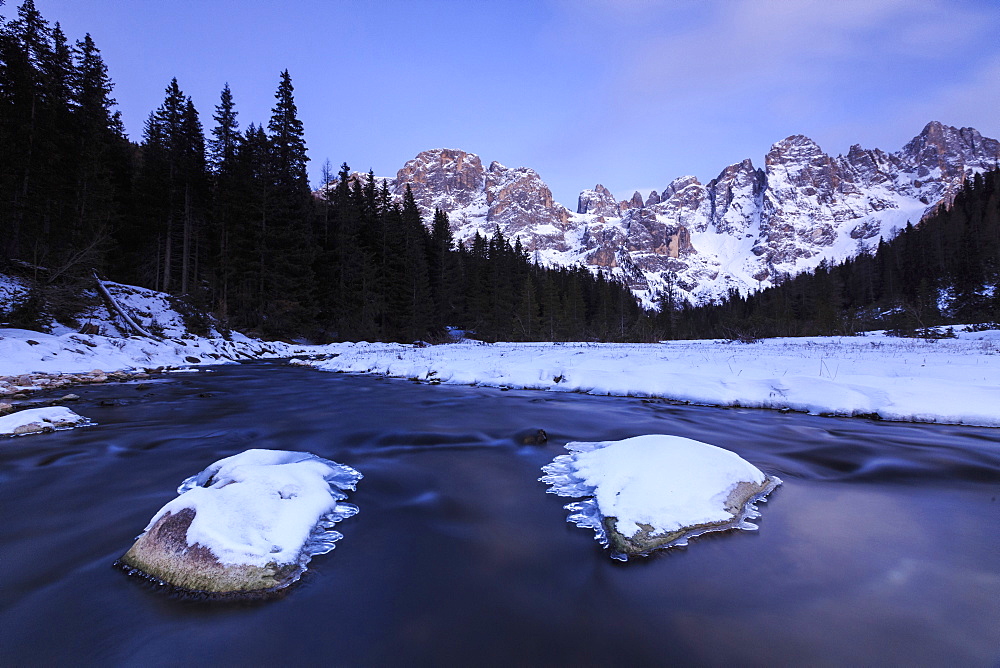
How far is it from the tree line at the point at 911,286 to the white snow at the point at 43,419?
180ft

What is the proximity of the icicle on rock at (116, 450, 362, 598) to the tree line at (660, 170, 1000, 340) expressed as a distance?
54113 mm

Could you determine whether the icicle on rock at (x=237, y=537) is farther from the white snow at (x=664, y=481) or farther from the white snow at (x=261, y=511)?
the white snow at (x=664, y=481)

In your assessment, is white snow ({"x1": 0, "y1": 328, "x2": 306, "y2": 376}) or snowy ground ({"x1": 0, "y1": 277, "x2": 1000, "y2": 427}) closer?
snowy ground ({"x1": 0, "y1": 277, "x2": 1000, "y2": 427})

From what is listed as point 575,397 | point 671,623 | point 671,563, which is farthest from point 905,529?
point 575,397

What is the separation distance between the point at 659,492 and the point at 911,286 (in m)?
113

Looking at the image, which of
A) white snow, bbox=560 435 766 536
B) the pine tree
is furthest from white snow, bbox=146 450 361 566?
the pine tree

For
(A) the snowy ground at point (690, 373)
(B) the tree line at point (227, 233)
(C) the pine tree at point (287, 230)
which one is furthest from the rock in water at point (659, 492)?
(C) the pine tree at point (287, 230)

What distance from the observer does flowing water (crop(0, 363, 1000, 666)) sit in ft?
7.73

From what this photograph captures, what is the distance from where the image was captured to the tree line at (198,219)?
20294mm

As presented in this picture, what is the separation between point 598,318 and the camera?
3105 inches

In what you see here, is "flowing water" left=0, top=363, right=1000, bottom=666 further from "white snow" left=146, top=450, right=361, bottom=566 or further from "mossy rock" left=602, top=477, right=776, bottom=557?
"white snow" left=146, top=450, right=361, bottom=566

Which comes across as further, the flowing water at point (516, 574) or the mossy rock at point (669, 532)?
the mossy rock at point (669, 532)

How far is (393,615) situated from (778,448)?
21.9 feet

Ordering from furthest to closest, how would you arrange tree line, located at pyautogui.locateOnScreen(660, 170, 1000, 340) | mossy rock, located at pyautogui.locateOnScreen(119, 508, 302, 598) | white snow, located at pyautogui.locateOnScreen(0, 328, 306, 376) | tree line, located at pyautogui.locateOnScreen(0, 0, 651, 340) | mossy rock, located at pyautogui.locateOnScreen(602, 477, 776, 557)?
tree line, located at pyautogui.locateOnScreen(660, 170, 1000, 340), tree line, located at pyautogui.locateOnScreen(0, 0, 651, 340), white snow, located at pyautogui.locateOnScreen(0, 328, 306, 376), mossy rock, located at pyautogui.locateOnScreen(602, 477, 776, 557), mossy rock, located at pyautogui.locateOnScreen(119, 508, 302, 598)
